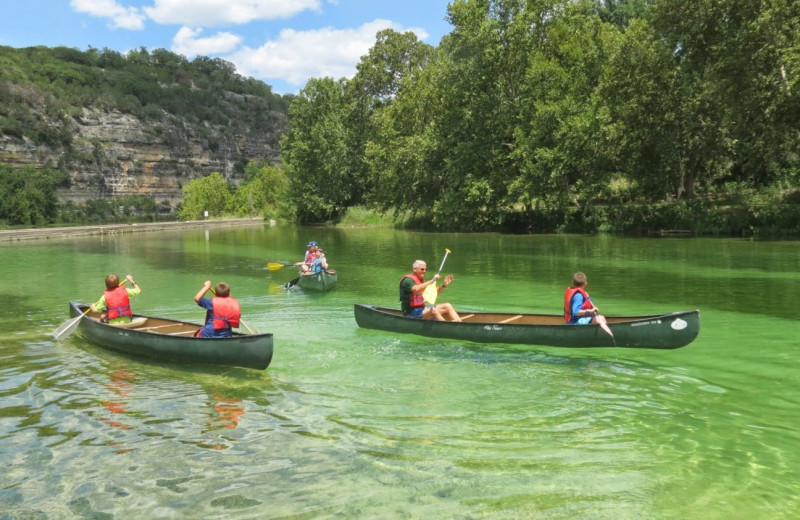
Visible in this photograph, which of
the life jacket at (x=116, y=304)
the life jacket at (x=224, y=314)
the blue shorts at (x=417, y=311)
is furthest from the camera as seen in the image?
the blue shorts at (x=417, y=311)

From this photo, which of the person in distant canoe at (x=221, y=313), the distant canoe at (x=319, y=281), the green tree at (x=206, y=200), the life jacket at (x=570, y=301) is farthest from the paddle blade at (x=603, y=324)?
the green tree at (x=206, y=200)

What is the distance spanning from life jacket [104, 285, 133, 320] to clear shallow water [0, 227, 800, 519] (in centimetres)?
83

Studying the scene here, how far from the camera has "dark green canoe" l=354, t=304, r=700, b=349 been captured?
10.5 m

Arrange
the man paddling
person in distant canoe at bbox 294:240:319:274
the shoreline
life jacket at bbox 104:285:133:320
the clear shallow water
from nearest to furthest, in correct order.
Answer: the clear shallow water, the man paddling, life jacket at bbox 104:285:133:320, person in distant canoe at bbox 294:240:319:274, the shoreline

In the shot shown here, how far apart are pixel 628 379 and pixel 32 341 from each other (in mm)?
12418

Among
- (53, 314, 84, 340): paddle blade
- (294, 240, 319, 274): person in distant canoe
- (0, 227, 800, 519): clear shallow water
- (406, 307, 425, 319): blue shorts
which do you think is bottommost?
(0, 227, 800, 519): clear shallow water

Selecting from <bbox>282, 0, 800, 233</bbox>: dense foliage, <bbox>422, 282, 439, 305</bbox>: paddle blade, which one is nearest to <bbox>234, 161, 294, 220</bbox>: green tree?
<bbox>282, 0, 800, 233</bbox>: dense foliage

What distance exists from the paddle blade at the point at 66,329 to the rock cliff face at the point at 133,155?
101516 millimetres

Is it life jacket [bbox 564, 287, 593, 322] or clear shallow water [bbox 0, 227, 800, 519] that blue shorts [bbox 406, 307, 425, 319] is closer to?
clear shallow water [bbox 0, 227, 800, 519]

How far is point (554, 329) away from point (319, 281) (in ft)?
36.1

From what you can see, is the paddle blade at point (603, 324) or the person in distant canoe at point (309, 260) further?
the person in distant canoe at point (309, 260)

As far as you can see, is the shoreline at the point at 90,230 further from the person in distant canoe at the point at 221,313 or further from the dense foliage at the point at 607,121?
the person in distant canoe at the point at 221,313

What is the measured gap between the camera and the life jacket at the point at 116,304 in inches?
523

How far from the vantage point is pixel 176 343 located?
1130 cm
